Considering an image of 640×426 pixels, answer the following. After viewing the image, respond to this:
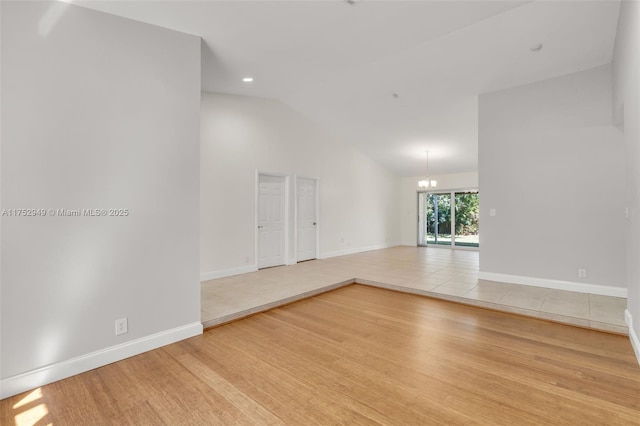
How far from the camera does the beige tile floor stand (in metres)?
3.36

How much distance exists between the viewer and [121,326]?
258 centimetres

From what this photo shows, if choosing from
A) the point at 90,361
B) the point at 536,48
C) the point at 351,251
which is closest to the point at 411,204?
the point at 351,251

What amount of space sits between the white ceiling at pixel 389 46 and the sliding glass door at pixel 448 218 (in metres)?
3.61

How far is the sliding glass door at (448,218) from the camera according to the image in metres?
8.91

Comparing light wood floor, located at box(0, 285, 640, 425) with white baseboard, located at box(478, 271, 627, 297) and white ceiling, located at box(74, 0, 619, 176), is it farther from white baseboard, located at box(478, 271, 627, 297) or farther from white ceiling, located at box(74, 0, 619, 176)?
white ceiling, located at box(74, 0, 619, 176)

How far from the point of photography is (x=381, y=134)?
6941 millimetres

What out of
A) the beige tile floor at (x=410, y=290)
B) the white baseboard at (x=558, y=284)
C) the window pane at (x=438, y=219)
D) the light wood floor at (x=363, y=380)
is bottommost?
the light wood floor at (x=363, y=380)

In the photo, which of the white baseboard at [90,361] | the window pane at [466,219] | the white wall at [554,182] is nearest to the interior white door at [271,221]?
the white baseboard at [90,361]

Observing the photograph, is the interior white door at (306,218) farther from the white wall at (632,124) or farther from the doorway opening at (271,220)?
the white wall at (632,124)

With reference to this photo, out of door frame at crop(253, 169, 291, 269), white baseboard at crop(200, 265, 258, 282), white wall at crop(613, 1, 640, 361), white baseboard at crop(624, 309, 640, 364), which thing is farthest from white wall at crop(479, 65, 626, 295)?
white baseboard at crop(200, 265, 258, 282)

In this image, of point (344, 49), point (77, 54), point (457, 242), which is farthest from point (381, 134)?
point (77, 54)

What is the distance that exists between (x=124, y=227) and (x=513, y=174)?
16.9ft

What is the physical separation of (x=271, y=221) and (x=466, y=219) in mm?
6117

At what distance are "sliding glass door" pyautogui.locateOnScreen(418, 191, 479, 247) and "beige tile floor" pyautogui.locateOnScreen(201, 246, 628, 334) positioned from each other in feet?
9.15
